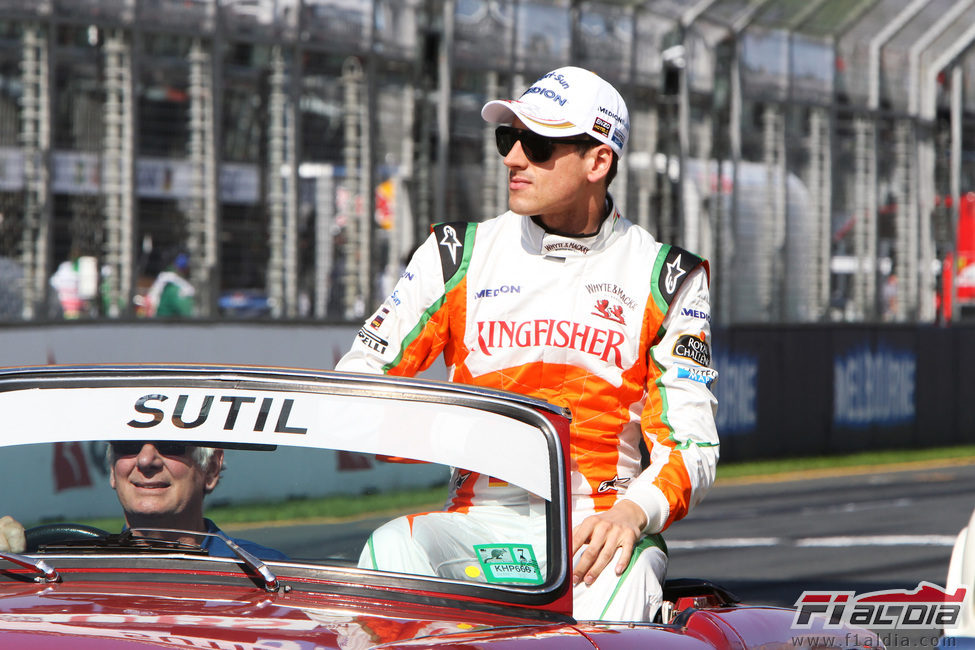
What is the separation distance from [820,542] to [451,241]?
7323 millimetres

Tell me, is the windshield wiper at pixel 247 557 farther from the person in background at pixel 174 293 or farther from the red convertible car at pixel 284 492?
the person in background at pixel 174 293

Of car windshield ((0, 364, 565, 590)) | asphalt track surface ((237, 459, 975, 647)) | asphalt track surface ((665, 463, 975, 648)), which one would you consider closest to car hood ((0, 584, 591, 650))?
car windshield ((0, 364, 565, 590))

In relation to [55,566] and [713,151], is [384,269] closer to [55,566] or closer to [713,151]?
[713,151]

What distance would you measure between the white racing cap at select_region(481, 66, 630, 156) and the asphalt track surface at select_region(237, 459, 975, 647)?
103 inches

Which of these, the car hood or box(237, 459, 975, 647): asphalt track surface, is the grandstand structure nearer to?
box(237, 459, 975, 647): asphalt track surface

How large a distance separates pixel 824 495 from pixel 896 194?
22.4 ft

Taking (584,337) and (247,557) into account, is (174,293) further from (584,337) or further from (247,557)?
(247,557)

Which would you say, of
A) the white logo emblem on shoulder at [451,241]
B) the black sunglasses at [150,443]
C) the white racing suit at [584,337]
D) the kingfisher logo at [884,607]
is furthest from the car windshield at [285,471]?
the kingfisher logo at [884,607]

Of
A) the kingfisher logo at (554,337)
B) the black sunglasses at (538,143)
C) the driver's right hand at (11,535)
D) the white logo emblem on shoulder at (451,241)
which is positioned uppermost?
the black sunglasses at (538,143)

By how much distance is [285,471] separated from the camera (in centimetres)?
304

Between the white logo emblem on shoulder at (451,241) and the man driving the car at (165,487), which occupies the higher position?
the white logo emblem on shoulder at (451,241)

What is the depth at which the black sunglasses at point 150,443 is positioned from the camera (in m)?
3.02

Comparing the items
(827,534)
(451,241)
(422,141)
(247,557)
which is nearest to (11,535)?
(247,557)

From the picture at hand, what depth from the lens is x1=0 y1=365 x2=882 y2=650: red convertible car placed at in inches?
114
